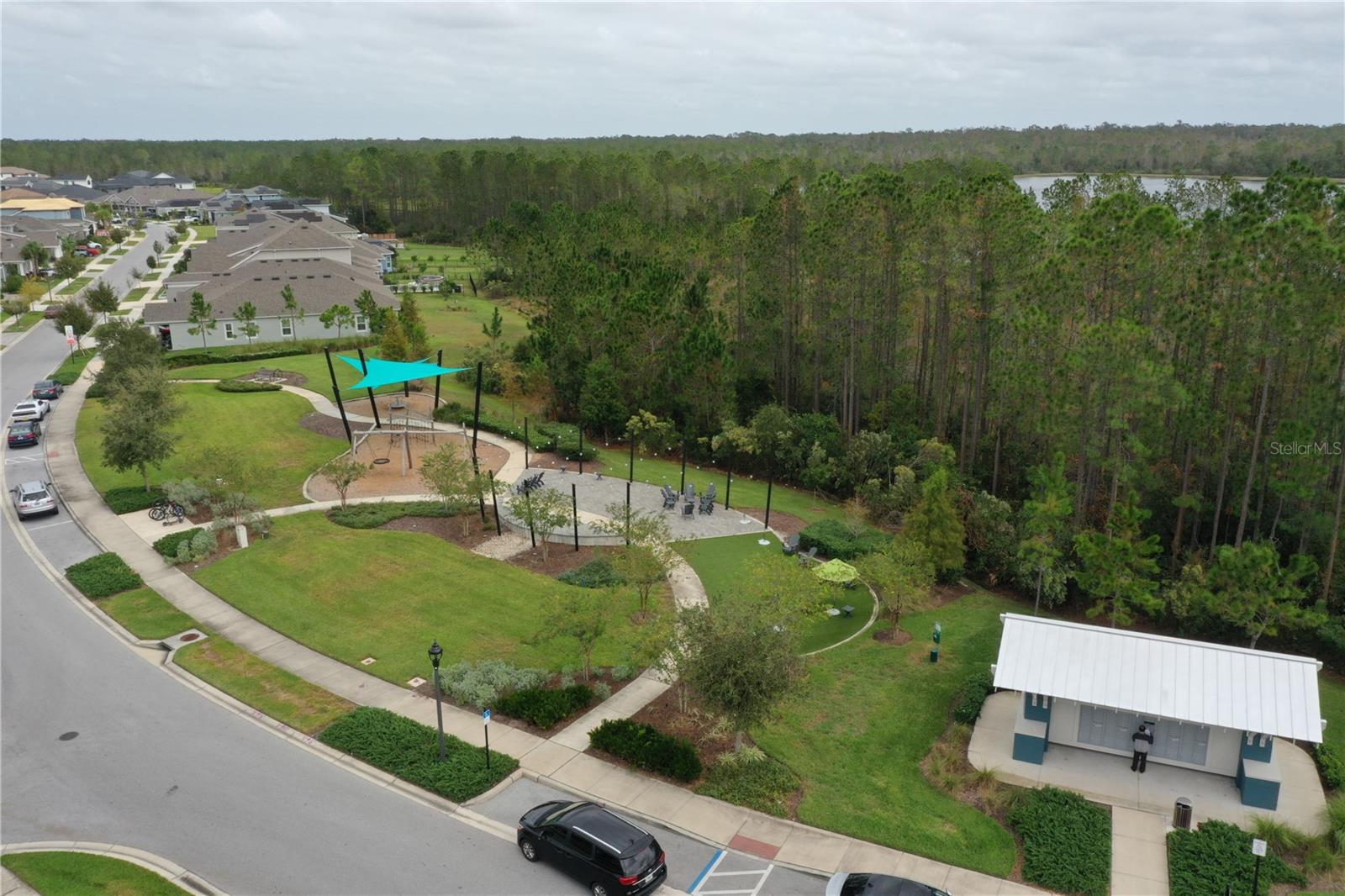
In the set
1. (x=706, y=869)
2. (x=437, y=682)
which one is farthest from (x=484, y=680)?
(x=706, y=869)

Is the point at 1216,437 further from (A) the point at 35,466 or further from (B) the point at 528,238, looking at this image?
(B) the point at 528,238

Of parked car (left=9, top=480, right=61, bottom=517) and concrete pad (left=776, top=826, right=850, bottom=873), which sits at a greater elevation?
parked car (left=9, top=480, right=61, bottom=517)

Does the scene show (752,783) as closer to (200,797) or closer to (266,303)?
(200,797)

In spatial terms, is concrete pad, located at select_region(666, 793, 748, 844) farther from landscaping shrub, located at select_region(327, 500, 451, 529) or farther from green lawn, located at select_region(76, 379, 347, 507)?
green lawn, located at select_region(76, 379, 347, 507)

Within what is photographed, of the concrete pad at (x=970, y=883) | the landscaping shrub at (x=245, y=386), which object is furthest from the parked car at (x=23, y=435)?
the concrete pad at (x=970, y=883)

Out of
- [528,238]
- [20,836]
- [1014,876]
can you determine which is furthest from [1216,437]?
[528,238]

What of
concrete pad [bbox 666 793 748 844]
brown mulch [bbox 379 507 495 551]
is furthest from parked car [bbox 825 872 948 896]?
brown mulch [bbox 379 507 495 551]
